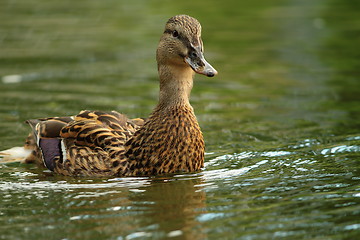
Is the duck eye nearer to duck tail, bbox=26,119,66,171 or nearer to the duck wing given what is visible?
the duck wing

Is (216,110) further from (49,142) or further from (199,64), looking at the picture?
(199,64)

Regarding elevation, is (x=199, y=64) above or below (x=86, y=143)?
above

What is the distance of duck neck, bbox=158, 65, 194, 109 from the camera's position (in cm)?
901

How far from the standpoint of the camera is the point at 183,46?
8797 mm

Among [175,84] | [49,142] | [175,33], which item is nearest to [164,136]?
[175,84]

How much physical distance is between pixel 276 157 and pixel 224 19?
43.0 ft

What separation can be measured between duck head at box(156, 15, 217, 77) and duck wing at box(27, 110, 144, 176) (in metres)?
1.09

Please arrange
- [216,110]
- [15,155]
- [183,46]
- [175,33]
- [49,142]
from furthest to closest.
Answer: [216,110]
[15,155]
[49,142]
[175,33]
[183,46]

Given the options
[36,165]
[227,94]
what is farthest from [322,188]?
[227,94]

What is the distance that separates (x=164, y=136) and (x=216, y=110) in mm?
3713

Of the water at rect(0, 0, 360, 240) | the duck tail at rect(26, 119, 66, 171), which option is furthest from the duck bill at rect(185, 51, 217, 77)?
the duck tail at rect(26, 119, 66, 171)

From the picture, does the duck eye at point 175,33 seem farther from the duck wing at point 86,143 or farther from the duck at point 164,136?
the duck wing at point 86,143

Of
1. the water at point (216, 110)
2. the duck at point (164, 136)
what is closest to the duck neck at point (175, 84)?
the duck at point (164, 136)

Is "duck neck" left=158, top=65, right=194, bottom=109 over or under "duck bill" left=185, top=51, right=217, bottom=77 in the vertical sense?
Answer: under
